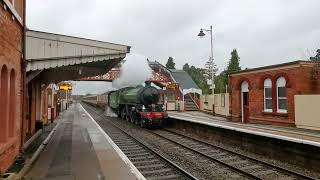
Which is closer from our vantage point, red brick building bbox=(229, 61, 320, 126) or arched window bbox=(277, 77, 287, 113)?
red brick building bbox=(229, 61, 320, 126)

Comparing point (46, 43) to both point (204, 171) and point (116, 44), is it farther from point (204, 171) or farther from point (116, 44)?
point (204, 171)

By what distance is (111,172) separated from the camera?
8961 millimetres

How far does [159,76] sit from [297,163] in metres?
40.6

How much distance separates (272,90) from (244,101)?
3700 mm

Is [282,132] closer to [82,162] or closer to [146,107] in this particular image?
[146,107]

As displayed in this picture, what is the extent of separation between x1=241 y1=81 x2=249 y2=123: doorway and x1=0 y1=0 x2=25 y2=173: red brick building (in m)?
16.4

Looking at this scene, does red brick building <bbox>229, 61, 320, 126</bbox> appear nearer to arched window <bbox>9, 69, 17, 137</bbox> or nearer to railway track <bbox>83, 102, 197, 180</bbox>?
railway track <bbox>83, 102, 197, 180</bbox>

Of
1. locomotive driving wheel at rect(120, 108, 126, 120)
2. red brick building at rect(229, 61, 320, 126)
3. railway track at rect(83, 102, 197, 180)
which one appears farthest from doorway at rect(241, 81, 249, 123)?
railway track at rect(83, 102, 197, 180)

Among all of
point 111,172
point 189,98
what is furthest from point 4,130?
point 189,98

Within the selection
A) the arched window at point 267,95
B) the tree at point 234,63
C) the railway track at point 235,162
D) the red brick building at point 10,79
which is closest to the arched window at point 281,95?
the arched window at point 267,95

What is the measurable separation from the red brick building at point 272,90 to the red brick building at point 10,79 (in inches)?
558

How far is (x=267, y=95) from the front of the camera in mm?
21375

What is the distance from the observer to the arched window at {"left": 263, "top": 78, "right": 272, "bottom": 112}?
21078 millimetres

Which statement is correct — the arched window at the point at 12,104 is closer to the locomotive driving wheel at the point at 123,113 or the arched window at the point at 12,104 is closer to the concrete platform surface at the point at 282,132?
the concrete platform surface at the point at 282,132
